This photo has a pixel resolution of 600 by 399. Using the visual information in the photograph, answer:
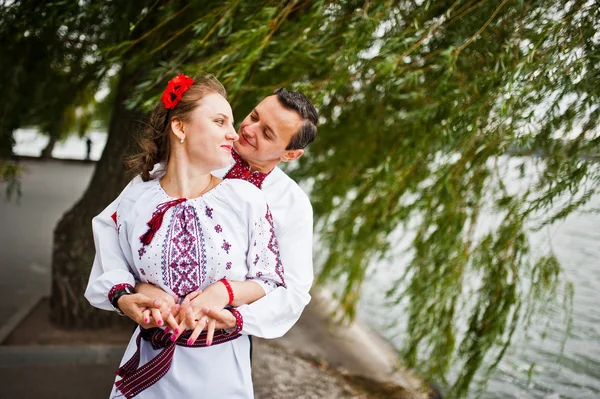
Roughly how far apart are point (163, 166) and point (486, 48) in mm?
1843

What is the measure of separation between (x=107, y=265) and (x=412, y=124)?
217cm

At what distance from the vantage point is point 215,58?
2.53m

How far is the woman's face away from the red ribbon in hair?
14cm

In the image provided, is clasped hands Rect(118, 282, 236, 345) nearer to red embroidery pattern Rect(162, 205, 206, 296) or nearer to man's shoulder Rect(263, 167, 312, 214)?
red embroidery pattern Rect(162, 205, 206, 296)

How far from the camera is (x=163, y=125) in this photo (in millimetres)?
1658

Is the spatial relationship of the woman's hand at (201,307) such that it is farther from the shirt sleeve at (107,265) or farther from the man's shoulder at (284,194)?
the man's shoulder at (284,194)

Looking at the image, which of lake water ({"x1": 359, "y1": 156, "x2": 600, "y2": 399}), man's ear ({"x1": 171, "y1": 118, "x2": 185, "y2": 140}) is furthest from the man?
lake water ({"x1": 359, "y1": 156, "x2": 600, "y2": 399})

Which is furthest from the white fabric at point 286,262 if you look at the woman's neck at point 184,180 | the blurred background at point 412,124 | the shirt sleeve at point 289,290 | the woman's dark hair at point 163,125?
the blurred background at point 412,124

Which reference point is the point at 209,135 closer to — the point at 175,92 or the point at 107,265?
the point at 175,92

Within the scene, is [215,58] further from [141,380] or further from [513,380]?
[513,380]

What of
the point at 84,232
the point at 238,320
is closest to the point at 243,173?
the point at 238,320

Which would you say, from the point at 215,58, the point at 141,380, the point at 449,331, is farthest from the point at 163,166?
the point at 449,331

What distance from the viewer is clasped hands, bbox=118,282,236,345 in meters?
1.39

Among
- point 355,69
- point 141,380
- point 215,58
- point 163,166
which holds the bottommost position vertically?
point 141,380
